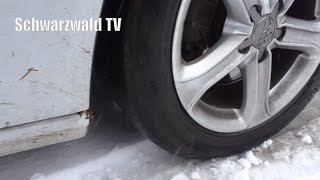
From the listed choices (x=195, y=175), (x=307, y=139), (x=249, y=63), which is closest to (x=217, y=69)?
(x=249, y=63)

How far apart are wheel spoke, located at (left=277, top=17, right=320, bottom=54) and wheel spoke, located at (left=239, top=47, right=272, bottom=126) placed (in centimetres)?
13

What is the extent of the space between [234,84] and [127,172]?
2.06 feet

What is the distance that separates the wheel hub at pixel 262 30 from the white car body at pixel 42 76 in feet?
2.06

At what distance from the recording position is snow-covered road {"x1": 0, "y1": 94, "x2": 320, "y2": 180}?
68.8 inches

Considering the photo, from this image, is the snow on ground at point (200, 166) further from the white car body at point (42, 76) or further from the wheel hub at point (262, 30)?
the wheel hub at point (262, 30)

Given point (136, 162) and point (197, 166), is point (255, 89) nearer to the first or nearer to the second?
point (197, 166)

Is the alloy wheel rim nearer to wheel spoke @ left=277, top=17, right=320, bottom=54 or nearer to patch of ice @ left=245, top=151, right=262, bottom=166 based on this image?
wheel spoke @ left=277, top=17, right=320, bottom=54

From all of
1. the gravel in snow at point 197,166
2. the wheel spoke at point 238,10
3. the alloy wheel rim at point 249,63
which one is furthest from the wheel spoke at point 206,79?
the gravel in snow at point 197,166

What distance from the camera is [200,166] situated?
183cm

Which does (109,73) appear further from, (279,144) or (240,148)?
(279,144)

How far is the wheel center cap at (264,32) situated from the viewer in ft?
5.41

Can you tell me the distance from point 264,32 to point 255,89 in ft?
0.76

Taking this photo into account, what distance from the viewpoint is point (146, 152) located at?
1.90 meters

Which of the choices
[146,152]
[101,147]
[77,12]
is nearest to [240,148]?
[146,152]
